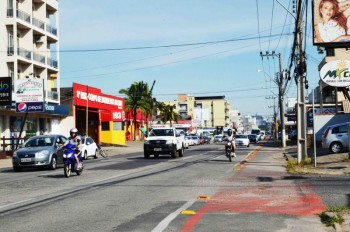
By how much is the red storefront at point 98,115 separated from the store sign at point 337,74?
34.6 meters

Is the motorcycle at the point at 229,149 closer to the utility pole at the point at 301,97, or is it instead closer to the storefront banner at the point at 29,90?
the utility pole at the point at 301,97

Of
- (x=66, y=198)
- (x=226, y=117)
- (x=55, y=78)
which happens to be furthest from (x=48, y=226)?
(x=226, y=117)

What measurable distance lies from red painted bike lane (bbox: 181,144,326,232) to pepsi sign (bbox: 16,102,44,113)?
2737 centimetres

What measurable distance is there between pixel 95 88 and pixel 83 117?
13.6 feet

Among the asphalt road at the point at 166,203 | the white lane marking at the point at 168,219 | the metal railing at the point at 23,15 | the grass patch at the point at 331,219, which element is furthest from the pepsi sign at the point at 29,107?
the grass patch at the point at 331,219

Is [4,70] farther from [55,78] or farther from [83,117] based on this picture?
[83,117]

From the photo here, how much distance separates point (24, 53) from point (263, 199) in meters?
39.7

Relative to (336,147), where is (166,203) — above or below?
below

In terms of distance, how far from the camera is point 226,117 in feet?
586

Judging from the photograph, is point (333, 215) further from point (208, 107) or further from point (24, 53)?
point (208, 107)

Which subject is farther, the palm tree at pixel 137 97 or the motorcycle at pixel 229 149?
the palm tree at pixel 137 97

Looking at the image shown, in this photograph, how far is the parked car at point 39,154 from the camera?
20.5m

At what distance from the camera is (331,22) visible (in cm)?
2103

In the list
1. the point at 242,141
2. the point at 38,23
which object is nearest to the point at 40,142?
the point at 38,23
